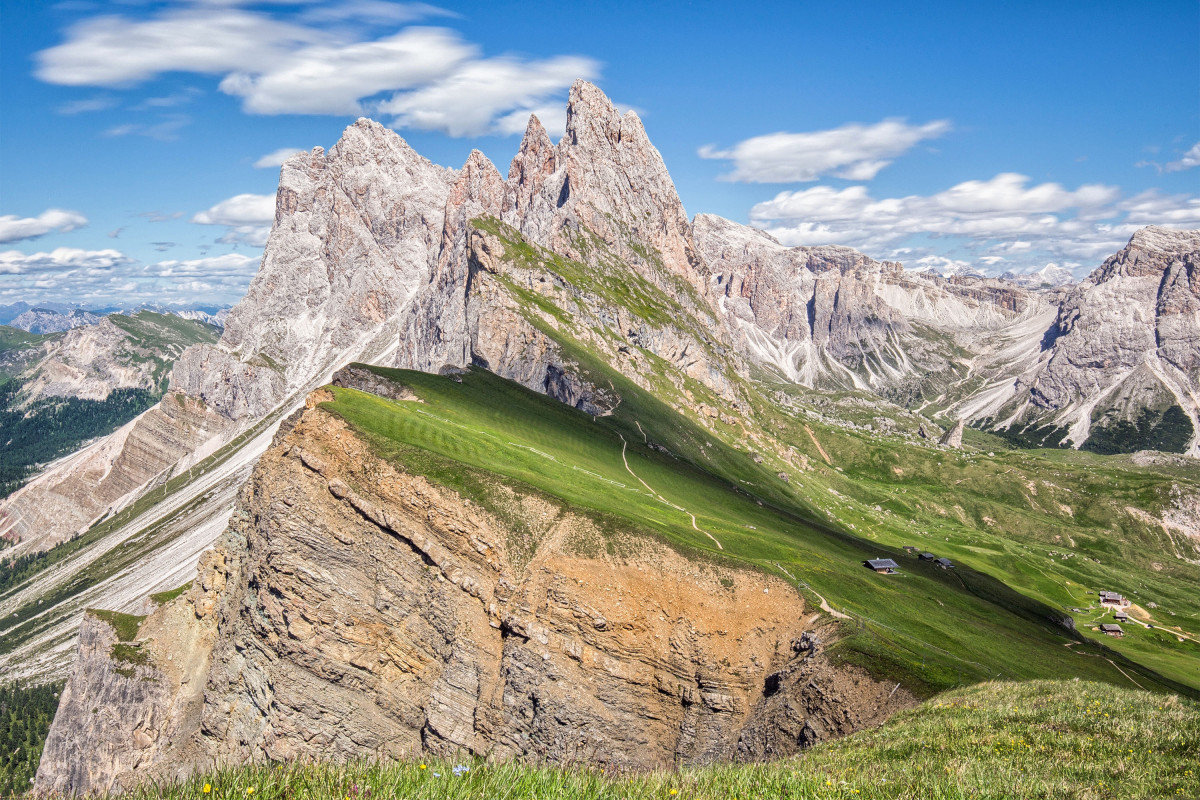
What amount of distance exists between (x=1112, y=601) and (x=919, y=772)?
151815 mm

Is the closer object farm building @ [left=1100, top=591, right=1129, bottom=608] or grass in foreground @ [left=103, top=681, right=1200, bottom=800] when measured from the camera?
grass in foreground @ [left=103, top=681, right=1200, bottom=800]

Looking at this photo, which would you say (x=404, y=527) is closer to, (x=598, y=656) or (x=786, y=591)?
(x=598, y=656)

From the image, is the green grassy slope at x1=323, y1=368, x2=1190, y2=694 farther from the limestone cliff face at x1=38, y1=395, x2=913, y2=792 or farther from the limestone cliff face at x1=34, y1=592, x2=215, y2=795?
the limestone cliff face at x1=34, y1=592, x2=215, y2=795

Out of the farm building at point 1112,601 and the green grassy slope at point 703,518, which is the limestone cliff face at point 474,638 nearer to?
the green grassy slope at point 703,518

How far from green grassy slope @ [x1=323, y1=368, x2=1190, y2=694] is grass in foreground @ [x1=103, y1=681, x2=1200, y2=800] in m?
22.8

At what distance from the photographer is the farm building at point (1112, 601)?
414 feet

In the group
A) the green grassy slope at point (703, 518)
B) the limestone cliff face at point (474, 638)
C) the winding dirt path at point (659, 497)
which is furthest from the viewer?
the winding dirt path at point (659, 497)

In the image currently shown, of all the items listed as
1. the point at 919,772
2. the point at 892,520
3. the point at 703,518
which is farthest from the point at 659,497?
the point at 892,520

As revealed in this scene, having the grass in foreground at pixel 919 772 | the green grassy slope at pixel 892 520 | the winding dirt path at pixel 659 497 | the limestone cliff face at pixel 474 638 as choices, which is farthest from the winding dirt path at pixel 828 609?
the green grassy slope at pixel 892 520

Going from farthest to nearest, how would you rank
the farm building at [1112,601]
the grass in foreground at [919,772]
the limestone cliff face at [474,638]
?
the farm building at [1112,601] < the limestone cliff face at [474,638] < the grass in foreground at [919,772]

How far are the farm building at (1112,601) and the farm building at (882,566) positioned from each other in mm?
71639

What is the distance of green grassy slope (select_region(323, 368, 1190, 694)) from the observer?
177ft

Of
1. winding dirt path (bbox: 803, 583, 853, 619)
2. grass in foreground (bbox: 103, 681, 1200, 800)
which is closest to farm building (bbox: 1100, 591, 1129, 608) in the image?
winding dirt path (bbox: 803, 583, 853, 619)

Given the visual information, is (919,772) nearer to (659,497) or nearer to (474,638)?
(474,638)
